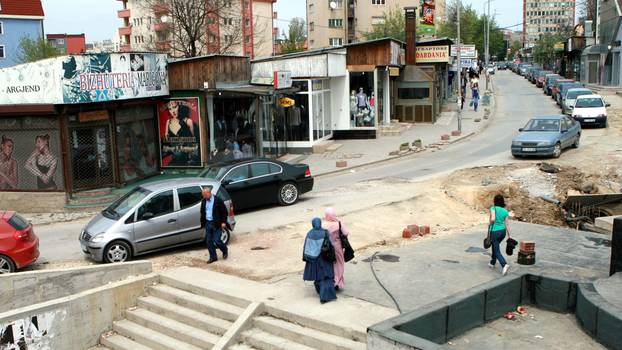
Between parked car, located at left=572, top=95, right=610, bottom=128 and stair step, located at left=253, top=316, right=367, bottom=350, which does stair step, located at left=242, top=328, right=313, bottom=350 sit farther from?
parked car, located at left=572, top=95, right=610, bottom=128

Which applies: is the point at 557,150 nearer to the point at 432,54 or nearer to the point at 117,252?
the point at 432,54

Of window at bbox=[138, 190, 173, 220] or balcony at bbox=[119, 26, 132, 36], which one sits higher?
balcony at bbox=[119, 26, 132, 36]

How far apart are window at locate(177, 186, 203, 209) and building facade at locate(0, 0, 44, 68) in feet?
204

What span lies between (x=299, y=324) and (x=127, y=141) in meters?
14.6

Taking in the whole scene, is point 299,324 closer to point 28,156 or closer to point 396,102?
point 28,156

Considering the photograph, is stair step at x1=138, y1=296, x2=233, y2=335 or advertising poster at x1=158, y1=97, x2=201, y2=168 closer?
stair step at x1=138, y1=296, x2=233, y2=335

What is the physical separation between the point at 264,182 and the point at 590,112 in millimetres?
20823

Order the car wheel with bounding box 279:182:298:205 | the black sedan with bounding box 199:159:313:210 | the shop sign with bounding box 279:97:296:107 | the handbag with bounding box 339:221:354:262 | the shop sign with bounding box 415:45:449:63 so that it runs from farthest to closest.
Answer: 1. the shop sign with bounding box 415:45:449:63
2. the shop sign with bounding box 279:97:296:107
3. the car wheel with bounding box 279:182:298:205
4. the black sedan with bounding box 199:159:313:210
5. the handbag with bounding box 339:221:354:262

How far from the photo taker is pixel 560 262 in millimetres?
13008

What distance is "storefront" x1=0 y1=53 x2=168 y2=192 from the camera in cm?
2023

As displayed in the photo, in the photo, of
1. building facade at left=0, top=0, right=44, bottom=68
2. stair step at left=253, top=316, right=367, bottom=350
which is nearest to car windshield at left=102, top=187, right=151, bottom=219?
stair step at left=253, top=316, right=367, bottom=350

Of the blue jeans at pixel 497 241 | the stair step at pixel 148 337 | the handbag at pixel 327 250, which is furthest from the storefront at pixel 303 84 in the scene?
the handbag at pixel 327 250

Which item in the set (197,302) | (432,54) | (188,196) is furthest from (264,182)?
(432,54)

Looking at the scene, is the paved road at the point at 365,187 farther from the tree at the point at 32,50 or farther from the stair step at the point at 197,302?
the tree at the point at 32,50
